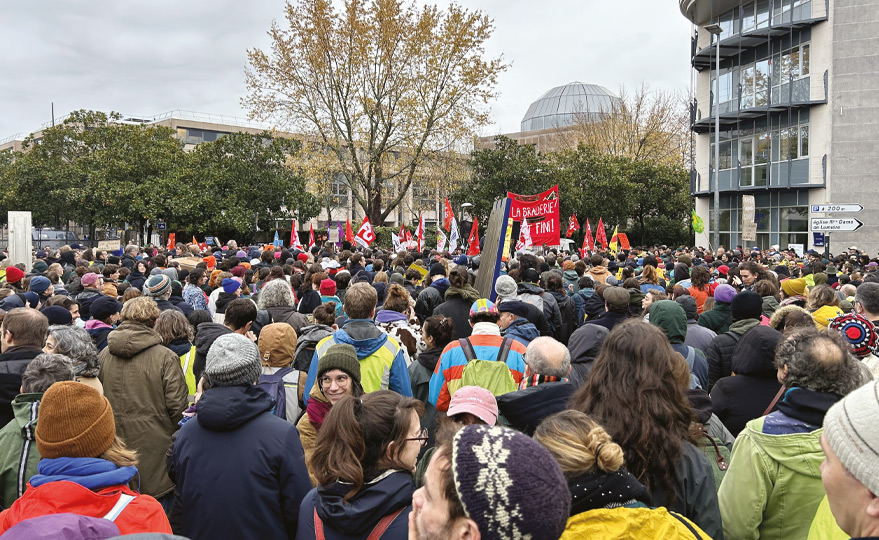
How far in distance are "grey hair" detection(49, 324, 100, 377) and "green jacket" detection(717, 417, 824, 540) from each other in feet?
12.6

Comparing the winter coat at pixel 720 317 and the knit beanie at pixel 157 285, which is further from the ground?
the knit beanie at pixel 157 285

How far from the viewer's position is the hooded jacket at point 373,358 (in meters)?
4.67

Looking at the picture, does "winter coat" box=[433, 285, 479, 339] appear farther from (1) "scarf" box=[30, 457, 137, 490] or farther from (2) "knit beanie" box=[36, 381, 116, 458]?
(1) "scarf" box=[30, 457, 137, 490]

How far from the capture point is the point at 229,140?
1480 inches

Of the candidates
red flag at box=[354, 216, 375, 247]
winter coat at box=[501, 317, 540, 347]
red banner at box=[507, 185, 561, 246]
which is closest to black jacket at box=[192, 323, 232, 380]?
winter coat at box=[501, 317, 540, 347]

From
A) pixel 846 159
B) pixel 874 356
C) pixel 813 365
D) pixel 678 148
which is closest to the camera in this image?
pixel 813 365

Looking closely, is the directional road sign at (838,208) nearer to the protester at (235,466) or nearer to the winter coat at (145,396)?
the winter coat at (145,396)

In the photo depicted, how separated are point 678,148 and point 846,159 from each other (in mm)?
26039

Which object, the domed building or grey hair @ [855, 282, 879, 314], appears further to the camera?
the domed building

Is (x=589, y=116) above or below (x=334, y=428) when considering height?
above

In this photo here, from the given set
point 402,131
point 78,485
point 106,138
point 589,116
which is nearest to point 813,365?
point 78,485

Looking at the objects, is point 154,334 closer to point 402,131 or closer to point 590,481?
point 590,481

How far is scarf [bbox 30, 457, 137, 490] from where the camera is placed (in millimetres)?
2402

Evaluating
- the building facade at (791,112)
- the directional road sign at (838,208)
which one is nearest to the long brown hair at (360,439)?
the directional road sign at (838,208)
